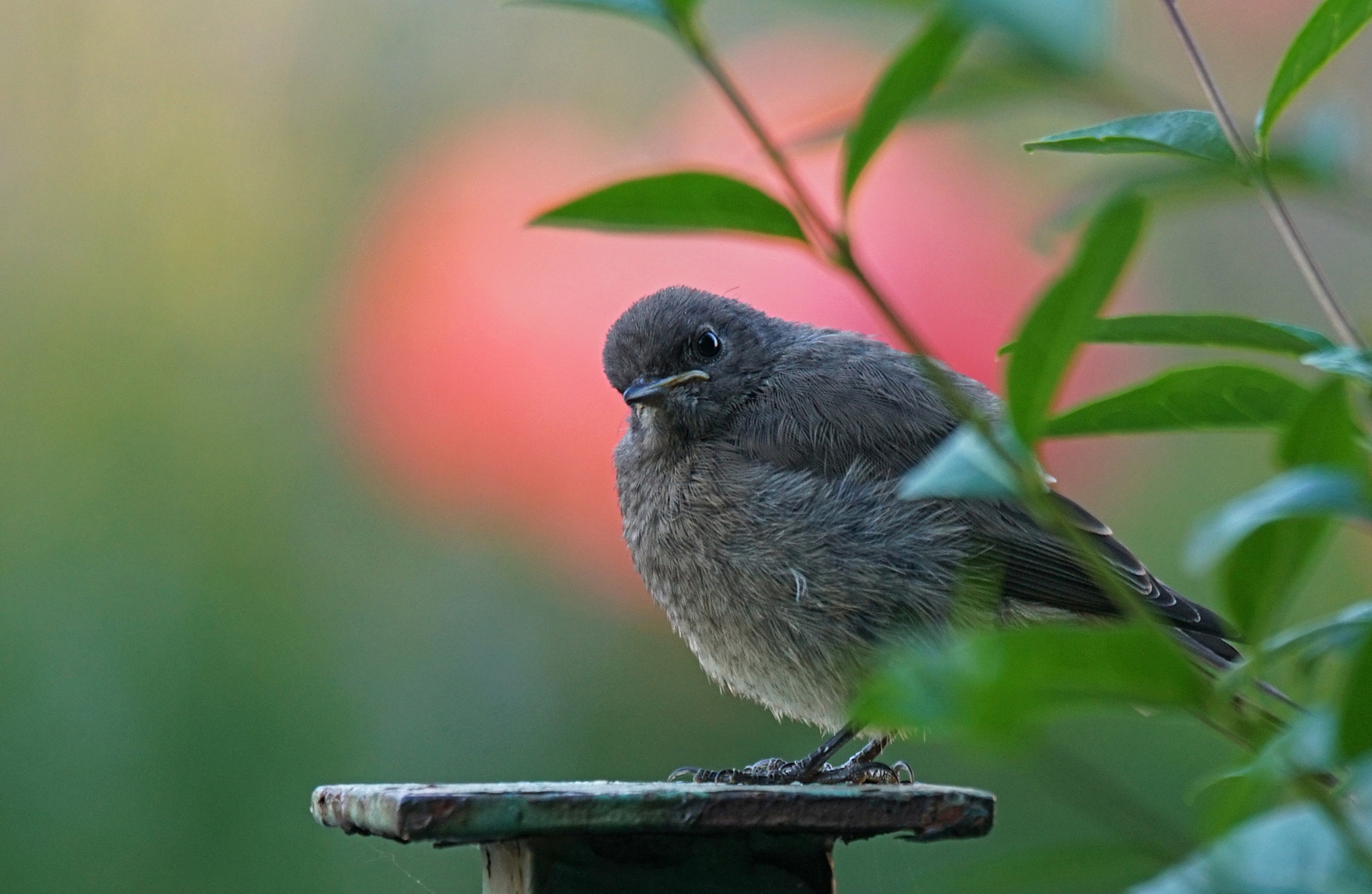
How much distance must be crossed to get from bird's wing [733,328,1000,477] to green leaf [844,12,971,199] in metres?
1.66

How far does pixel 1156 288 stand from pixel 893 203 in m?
0.79

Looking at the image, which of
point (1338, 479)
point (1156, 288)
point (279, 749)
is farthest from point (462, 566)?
point (1338, 479)

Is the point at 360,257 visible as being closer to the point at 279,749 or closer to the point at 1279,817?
the point at 279,749

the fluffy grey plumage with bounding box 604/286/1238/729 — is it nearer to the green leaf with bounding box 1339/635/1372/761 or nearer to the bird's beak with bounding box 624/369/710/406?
the bird's beak with bounding box 624/369/710/406

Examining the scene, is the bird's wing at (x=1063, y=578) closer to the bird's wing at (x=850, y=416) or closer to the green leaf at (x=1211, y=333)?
the bird's wing at (x=850, y=416)

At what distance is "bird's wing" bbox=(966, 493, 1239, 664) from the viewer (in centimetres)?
227

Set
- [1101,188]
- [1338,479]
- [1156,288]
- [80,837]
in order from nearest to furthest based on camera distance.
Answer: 1. [1338,479]
2. [1101,188]
3. [80,837]
4. [1156,288]

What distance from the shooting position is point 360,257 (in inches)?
140

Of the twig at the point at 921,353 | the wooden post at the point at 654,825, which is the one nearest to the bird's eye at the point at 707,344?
the wooden post at the point at 654,825

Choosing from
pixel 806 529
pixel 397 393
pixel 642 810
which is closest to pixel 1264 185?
pixel 642 810

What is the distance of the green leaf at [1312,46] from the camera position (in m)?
0.78

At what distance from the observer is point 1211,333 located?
36.1 inches

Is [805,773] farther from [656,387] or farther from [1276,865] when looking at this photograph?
[1276,865]

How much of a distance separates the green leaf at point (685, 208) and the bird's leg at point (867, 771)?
5.52 feet
